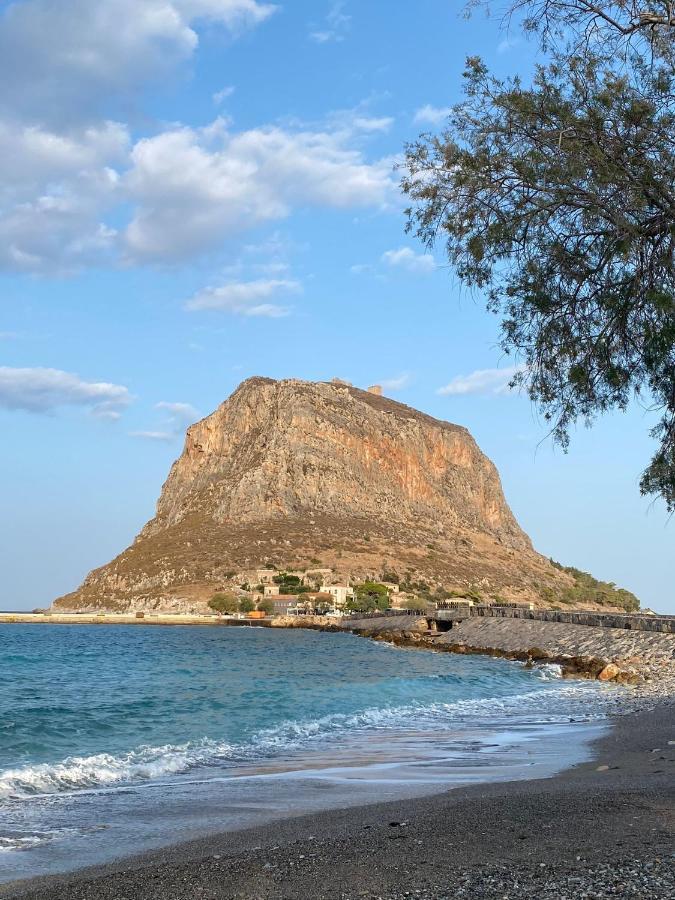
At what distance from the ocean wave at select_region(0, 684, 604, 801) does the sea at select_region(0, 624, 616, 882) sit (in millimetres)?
55

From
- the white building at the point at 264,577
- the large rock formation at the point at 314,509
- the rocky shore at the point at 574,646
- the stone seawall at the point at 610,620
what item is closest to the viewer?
the rocky shore at the point at 574,646

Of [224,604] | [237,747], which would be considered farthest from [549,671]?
[224,604]

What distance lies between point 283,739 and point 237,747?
1.45 m

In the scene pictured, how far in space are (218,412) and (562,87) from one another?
16593 centimetres

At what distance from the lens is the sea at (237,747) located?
988cm

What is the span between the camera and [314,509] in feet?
502

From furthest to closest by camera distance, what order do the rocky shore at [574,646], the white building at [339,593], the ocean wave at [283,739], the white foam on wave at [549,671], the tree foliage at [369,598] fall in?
1. the white building at [339,593]
2. the tree foliage at [369,598]
3. the white foam on wave at [549,671]
4. the rocky shore at [574,646]
5. the ocean wave at [283,739]

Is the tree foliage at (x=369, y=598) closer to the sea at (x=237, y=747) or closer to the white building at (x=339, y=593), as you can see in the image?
the white building at (x=339, y=593)

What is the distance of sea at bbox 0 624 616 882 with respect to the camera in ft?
32.4

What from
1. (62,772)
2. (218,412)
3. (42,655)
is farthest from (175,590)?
(62,772)

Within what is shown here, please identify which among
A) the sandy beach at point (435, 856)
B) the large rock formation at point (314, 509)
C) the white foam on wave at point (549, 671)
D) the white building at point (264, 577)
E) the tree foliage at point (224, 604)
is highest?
the large rock formation at point (314, 509)

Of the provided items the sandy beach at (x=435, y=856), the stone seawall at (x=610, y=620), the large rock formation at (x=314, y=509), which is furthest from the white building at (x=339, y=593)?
the sandy beach at (x=435, y=856)

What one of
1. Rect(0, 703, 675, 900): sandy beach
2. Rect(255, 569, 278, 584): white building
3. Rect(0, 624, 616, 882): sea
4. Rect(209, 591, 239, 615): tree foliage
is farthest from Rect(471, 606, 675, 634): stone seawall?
Rect(255, 569, 278, 584): white building

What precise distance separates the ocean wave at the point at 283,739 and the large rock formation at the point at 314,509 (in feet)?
364
